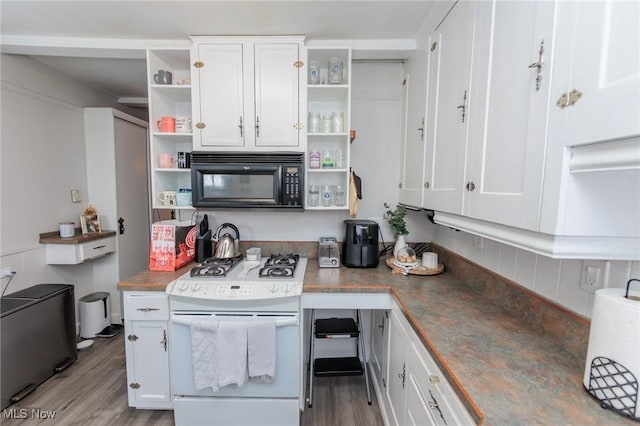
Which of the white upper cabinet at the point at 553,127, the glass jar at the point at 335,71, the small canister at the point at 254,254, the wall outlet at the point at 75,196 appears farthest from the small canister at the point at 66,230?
the white upper cabinet at the point at 553,127

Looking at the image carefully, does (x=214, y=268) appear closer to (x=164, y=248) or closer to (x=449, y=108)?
(x=164, y=248)

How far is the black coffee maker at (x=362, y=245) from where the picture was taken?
202 cm

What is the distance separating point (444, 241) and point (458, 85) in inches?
45.0

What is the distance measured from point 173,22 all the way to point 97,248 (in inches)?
87.2

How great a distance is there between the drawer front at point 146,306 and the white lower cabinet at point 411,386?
4.51 feet

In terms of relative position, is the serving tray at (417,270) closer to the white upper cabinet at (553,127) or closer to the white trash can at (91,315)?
the white upper cabinet at (553,127)

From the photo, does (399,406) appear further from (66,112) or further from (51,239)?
(66,112)

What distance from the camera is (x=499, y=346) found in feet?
3.41

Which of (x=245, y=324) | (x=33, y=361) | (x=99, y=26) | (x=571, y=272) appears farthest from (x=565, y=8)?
(x=33, y=361)

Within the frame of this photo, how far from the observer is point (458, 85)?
1.32 m

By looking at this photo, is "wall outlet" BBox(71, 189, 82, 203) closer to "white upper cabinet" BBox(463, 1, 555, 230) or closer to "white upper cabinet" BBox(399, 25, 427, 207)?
"white upper cabinet" BBox(399, 25, 427, 207)

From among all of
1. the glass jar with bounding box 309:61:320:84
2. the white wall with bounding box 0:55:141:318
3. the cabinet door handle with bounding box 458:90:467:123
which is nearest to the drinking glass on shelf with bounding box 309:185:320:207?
the glass jar with bounding box 309:61:320:84

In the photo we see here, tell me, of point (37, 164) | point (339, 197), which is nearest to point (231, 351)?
point (339, 197)

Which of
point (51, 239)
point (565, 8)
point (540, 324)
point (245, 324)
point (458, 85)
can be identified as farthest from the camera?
point (51, 239)
